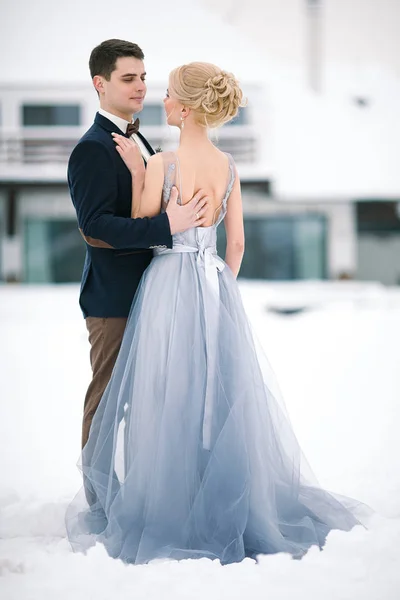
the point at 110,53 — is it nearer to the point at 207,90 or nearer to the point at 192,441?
the point at 207,90

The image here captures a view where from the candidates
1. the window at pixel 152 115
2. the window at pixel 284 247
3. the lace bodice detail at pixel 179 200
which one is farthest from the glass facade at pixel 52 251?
the lace bodice detail at pixel 179 200

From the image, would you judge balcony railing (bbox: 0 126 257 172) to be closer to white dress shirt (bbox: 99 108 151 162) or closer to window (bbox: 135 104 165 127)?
window (bbox: 135 104 165 127)

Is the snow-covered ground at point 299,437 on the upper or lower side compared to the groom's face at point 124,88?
lower

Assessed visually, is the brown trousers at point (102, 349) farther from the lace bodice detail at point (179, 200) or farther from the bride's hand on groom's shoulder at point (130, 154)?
the bride's hand on groom's shoulder at point (130, 154)

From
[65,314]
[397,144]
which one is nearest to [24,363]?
[65,314]

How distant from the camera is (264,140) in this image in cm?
1334

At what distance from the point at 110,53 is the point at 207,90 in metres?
0.41

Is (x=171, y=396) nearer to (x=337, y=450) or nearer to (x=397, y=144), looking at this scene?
(x=337, y=450)

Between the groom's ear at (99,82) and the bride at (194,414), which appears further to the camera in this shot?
the groom's ear at (99,82)

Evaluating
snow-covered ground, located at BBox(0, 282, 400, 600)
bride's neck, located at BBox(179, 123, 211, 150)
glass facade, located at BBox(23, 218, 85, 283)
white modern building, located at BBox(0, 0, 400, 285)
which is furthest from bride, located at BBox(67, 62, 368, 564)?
glass facade, located at BBox(23, 218, 85, 283)

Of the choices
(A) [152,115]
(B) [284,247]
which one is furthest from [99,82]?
(B) [284,247]

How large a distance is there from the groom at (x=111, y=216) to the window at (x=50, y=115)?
1081cm

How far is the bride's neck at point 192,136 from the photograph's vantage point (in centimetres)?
258

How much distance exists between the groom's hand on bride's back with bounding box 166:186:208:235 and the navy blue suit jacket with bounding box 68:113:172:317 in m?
0.03
